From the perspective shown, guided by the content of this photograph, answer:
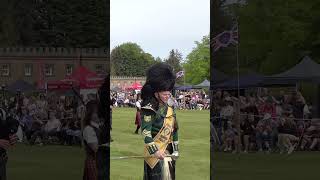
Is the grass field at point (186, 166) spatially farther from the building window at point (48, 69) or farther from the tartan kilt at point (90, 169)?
the building window at point (48, 69)

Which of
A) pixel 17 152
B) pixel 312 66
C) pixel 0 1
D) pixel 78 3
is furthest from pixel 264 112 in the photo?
pixel 0 1

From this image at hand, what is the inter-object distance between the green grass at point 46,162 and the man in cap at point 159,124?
1.05m

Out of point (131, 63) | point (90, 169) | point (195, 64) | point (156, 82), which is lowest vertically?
point (90, 169)

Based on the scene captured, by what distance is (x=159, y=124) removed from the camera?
6.25 metres

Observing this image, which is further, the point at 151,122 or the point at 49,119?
the point at 49,119

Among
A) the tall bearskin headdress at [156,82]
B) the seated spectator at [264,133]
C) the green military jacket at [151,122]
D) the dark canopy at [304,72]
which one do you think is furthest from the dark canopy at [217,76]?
the green military jacket at [151,122]

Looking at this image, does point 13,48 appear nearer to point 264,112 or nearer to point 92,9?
point 92,9

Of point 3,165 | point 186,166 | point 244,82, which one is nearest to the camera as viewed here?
point 3,165

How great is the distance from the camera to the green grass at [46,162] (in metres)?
6.79

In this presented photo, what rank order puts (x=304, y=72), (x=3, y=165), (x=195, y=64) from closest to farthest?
(x=3, y=165)
(x=304, y=72)
(x=195, y=64)

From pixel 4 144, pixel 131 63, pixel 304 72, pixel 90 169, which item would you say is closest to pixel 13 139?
pixel 4 144

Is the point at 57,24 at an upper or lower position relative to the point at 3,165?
upper

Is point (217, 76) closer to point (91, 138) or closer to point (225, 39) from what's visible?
point (225, 39)

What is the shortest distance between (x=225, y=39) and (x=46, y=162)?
284 centimetres
